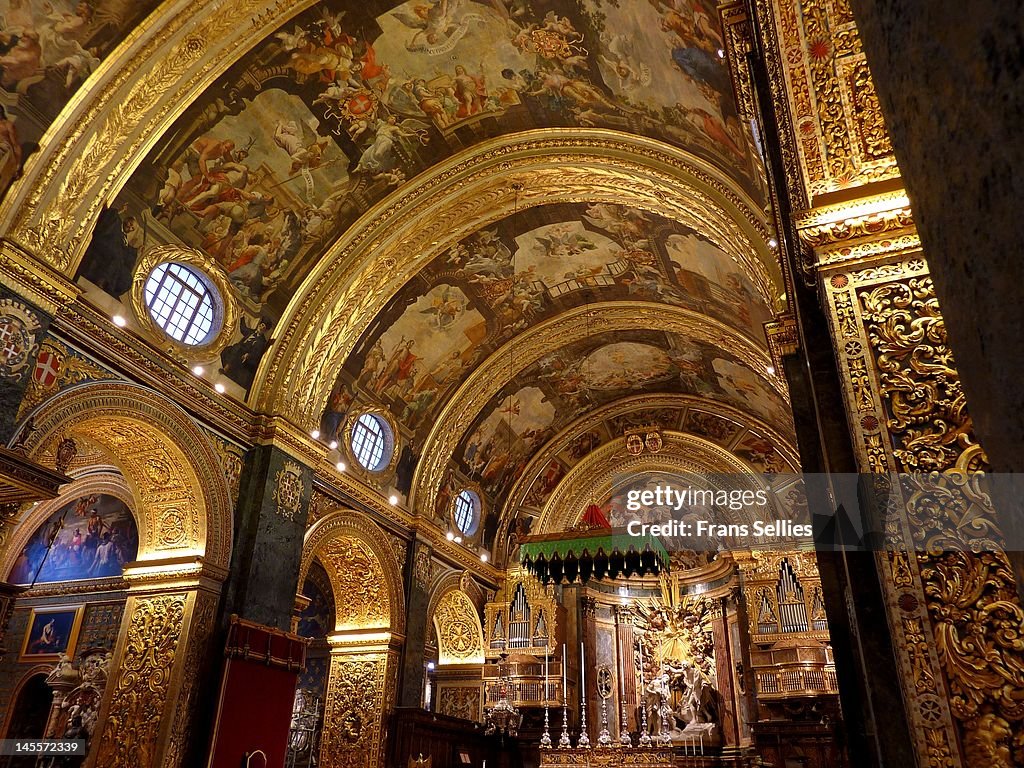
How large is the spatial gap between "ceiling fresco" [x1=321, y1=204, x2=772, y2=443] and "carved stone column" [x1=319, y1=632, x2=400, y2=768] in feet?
14.4

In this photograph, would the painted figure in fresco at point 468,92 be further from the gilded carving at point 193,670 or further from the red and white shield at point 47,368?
the gilded carving at point 193,670

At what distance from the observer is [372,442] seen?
51.8ft

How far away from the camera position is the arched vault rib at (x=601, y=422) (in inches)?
766

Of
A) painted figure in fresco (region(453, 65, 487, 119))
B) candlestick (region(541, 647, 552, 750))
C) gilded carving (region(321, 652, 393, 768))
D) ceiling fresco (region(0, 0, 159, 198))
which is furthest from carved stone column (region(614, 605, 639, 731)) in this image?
ceiling fresco (region(0, 0, 159, 198))

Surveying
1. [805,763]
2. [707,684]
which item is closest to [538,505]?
[707,684]

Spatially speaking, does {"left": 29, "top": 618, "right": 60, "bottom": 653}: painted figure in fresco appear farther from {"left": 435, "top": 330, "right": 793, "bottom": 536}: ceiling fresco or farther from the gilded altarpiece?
the gilded altarpiece

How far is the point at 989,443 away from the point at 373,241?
13.2 meters

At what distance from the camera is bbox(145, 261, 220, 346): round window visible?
11102mm

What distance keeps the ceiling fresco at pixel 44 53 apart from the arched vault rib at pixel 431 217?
4.88 meters

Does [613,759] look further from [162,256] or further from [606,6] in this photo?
[606,6]

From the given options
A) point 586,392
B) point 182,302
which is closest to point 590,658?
point 586,392

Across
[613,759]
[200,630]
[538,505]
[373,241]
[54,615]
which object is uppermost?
[373,241]

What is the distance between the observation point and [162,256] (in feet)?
36.1

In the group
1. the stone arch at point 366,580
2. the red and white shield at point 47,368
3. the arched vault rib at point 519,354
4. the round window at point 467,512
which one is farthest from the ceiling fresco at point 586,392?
the red and white shield at point 47,368
